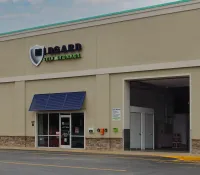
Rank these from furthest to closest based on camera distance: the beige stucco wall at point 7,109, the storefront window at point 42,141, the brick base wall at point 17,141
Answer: the beige stucco wall at point 7,109 < the brick base wall at point 17,141 < the storefront window at point 42,141

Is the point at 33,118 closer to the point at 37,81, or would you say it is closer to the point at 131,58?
the point at 37,81

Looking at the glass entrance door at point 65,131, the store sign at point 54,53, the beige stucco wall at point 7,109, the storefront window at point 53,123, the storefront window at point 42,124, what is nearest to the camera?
the store sign at point 54,53

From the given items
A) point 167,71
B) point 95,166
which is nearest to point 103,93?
point 167,71

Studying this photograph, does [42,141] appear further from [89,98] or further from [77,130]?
[89,98]

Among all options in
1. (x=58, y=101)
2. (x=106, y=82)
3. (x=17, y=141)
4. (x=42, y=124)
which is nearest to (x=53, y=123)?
(x=42, y=124)

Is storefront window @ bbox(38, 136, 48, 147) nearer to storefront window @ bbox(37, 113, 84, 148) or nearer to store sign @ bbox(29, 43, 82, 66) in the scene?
storefront window @ bbox(37, 113, 84, 148)

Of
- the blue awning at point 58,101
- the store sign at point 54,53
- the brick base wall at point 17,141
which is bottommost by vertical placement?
the brick base wall at point 17,141

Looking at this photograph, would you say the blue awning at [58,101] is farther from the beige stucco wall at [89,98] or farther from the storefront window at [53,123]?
the storefront window at [53,123]

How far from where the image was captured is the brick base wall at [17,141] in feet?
99.3

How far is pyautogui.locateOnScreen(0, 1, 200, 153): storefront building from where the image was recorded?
24266 millimetres

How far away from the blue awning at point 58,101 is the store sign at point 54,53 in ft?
7.45

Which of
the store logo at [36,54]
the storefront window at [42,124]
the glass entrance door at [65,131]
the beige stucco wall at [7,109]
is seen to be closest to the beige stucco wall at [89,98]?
the beige stucco wall at [7,109]

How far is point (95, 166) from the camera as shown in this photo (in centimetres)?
1720

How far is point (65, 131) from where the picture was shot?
95.6ft
